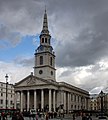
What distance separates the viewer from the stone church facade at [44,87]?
108375 millimetres

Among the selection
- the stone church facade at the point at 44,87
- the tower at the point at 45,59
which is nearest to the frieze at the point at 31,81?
the stone church facade at the point at 44,87

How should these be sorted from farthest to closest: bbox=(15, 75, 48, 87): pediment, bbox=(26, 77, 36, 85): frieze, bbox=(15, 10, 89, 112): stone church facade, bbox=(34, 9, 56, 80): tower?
bbox=(34, 9, 56, 80): tower
bbox=(26, 77, 36, 85): frieze
bbox=(15, 75, 48, 87): pediment
bbox=(15, 10, 89, 112): stone church facade

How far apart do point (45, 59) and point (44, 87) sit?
1291cm

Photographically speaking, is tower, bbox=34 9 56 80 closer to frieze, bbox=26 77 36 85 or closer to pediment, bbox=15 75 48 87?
pediment, bbox=15 75 48 87

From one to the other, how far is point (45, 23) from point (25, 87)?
28.8 meters

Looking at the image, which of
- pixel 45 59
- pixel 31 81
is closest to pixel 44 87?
pixel 31 81

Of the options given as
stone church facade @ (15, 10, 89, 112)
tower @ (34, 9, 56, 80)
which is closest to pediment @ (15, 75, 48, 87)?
stone church facade @ (15, 10, 89, 112)

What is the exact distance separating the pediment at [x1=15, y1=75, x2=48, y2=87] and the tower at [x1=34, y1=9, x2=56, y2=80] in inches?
179

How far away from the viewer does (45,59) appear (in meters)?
115

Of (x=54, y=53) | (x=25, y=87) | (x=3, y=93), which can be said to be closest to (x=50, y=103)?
(x=25, y=87)

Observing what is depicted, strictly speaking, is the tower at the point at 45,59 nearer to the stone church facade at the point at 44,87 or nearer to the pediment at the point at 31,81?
the stone church facade at the point at 44,87

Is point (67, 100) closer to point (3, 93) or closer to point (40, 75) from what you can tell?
point (40, 75)

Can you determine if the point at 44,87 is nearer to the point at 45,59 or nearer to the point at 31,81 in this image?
the point at 31,81

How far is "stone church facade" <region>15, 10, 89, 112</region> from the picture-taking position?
10838 centimetres
